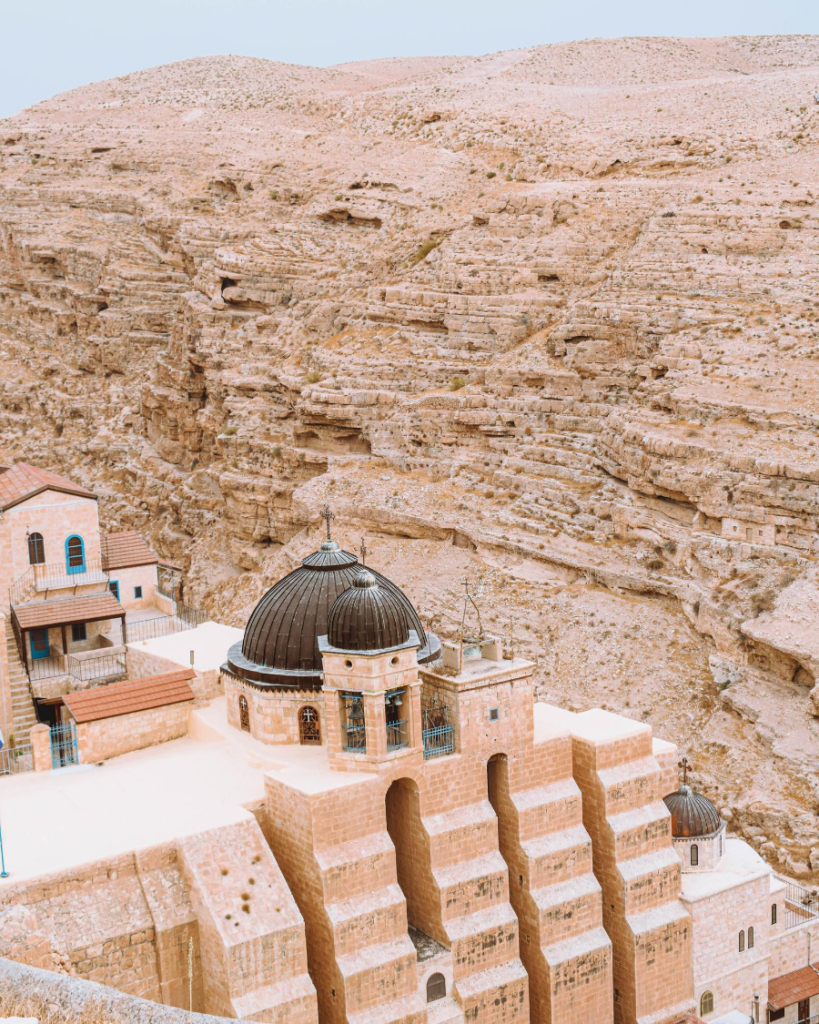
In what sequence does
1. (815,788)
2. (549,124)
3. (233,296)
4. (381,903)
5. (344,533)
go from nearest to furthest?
1. (381,903)
2. (815,788)
3. (344,533)
4. (233,296)
5. (549,124)

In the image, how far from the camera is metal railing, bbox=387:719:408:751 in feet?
74.1

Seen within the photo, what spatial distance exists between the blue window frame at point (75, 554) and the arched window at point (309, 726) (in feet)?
34.6

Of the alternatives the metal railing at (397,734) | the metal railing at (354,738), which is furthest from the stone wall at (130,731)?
the metal railing at (397,734)

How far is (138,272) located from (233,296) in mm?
11635

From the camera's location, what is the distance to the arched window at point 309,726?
79.0ft

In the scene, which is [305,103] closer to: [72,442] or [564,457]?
[72,442]

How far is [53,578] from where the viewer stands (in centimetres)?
3184

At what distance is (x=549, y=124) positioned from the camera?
2751 inches

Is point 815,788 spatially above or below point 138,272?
below

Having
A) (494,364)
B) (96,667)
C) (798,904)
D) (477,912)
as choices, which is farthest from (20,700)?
(494,364)

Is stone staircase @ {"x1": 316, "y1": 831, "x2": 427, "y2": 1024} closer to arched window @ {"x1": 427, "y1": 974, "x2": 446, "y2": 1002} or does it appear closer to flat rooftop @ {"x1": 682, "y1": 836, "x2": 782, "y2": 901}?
arched window @ {"x1": 427, "y1": 974, "x2": 446, "y2": 1002}

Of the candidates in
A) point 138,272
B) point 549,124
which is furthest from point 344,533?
point 549,124

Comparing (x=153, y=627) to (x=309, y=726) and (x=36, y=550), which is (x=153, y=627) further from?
(x=309, y=726)

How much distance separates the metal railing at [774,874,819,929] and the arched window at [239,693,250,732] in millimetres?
11668
